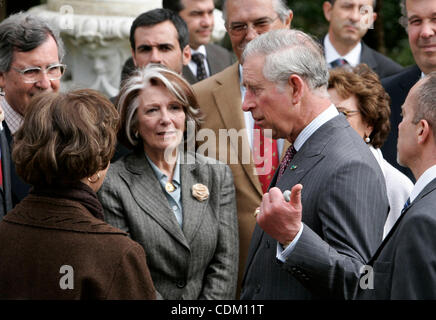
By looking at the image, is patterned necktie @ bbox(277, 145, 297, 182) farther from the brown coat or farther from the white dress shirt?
the white dress shirt

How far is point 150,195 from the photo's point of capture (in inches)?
172

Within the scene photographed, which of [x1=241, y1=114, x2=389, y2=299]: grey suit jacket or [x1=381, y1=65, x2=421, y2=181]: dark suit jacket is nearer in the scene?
[x1=241, y1=114, x2=389, y2=299]: grey suit jacket

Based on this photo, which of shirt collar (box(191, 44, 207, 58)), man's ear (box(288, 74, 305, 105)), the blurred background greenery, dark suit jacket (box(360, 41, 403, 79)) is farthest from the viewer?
the blurred background greenery

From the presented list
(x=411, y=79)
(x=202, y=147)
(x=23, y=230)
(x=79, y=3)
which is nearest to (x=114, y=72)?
(x=79, y=3)

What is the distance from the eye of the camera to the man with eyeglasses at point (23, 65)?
455 cm

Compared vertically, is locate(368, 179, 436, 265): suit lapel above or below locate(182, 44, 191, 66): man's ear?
below

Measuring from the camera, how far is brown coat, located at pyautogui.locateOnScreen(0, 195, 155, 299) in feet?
9.52

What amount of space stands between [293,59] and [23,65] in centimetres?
197

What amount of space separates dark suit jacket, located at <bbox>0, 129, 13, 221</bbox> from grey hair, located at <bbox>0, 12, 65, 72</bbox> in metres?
0.66

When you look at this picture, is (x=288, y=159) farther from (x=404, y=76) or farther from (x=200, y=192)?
(x=404, y=76)

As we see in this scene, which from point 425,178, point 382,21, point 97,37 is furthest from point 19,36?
point 382,21

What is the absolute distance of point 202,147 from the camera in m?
4.96

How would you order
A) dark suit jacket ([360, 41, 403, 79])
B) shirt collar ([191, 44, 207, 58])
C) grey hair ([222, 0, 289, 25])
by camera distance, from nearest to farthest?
grey hair ([222, 0, 289, 25]), dark suit jacket ([360, 41, 403, 79]), shirt collar ([191, 44, 207, 58])

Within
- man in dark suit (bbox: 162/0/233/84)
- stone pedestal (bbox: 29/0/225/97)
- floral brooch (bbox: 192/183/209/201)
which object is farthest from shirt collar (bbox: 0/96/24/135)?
man in dark suit (bbox: 162/0/233/84)
